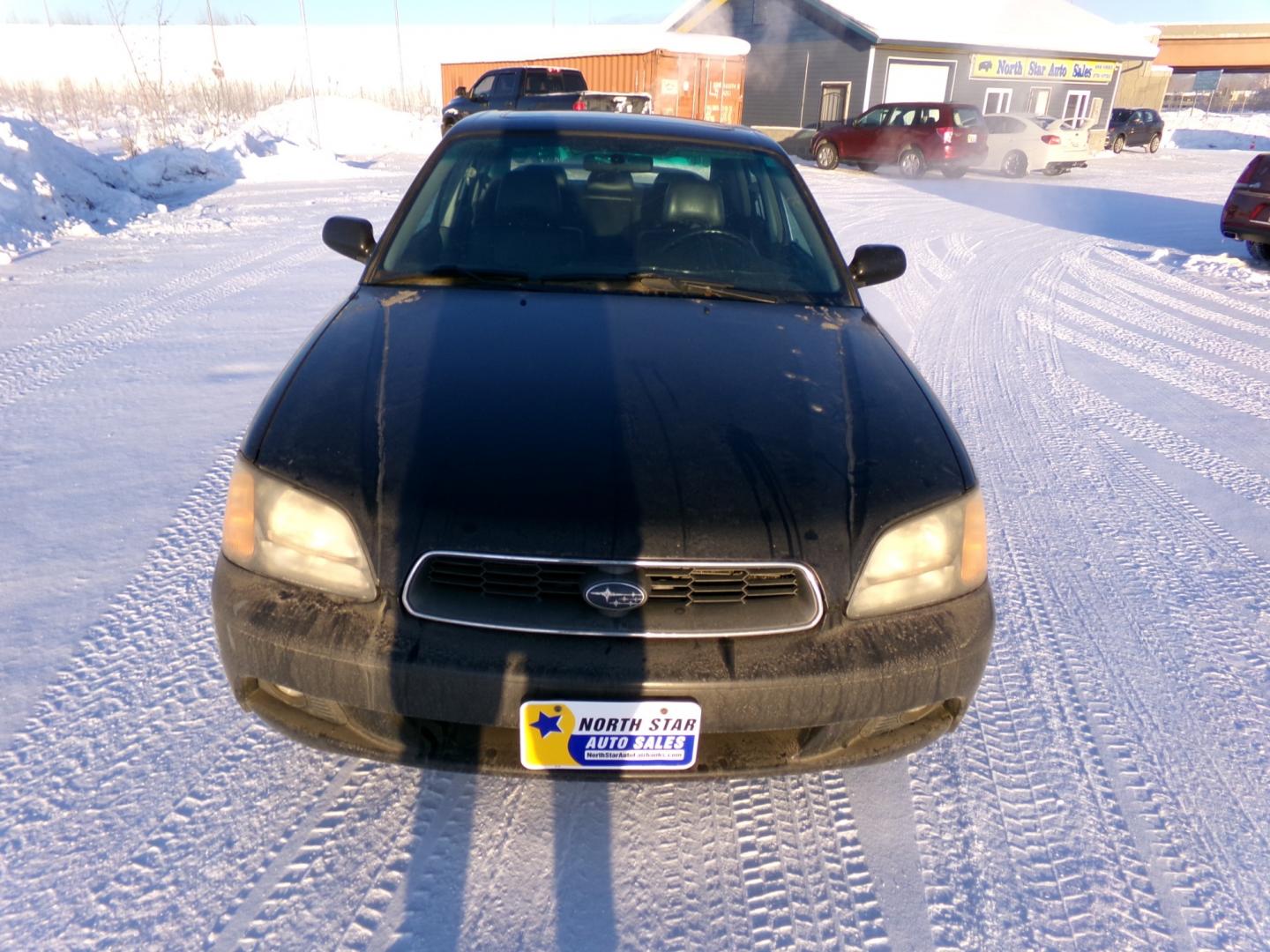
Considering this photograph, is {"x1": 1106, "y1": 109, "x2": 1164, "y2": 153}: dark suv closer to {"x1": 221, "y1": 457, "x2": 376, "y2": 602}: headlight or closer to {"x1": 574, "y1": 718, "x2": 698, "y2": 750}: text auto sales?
{"x1": 574, "y1": 718, "x2": 698, "y2": 750}: text auto sales

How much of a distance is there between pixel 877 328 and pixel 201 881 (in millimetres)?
2327

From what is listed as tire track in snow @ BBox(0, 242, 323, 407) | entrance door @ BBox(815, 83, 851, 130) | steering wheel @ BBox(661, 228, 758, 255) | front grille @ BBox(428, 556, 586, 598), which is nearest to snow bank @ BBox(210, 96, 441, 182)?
tire track in snow @ BBox(0, 242, 323, 407)

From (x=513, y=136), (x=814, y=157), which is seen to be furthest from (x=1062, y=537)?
(x=814, y=157)

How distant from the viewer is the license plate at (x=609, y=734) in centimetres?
171

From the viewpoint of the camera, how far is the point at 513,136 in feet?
10.6

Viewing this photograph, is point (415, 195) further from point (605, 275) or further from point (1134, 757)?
point (1134, 757)

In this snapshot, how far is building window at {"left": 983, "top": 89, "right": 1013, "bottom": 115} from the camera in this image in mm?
27894

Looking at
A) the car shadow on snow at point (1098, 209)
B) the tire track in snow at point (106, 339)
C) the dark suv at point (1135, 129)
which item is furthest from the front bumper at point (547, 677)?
the dark suv at point (1135, 129)

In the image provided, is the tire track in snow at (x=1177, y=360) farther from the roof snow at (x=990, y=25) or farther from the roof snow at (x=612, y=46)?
the roof snow at (x=990, y=25)

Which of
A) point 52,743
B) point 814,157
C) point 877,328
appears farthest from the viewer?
point 814,157

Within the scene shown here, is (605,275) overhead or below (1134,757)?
overhead

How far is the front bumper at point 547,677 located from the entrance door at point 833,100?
89.2ft

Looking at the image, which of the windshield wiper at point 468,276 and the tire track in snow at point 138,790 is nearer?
the tire track in snow at point 138,790

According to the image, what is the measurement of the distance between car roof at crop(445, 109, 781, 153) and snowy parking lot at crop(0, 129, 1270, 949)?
5.89ft
